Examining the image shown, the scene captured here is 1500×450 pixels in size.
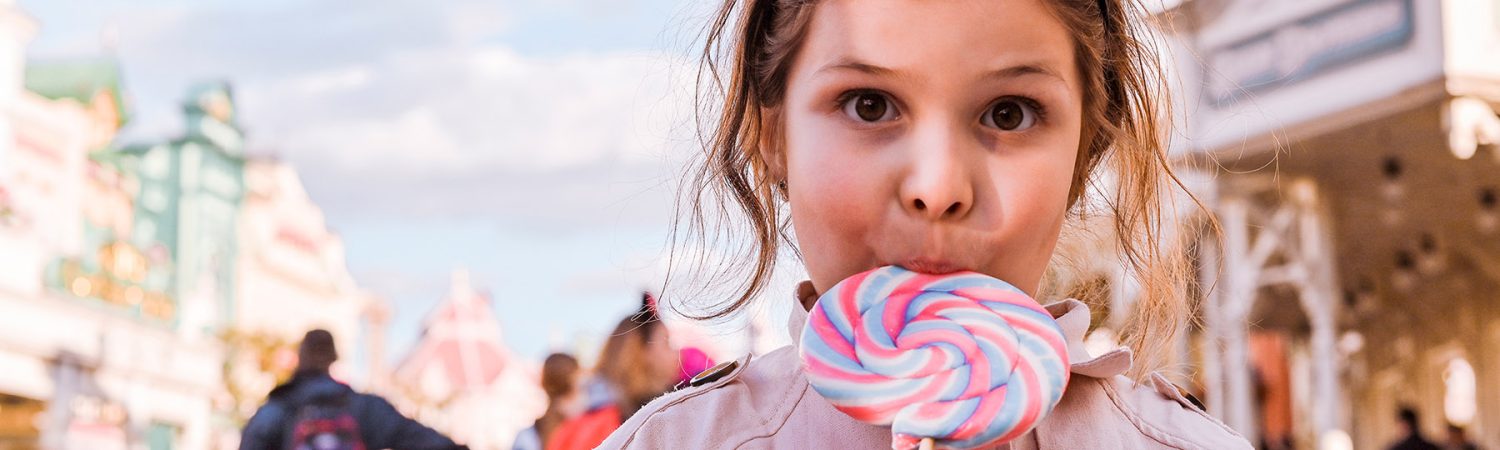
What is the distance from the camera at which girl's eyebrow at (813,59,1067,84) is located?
4.10 feet

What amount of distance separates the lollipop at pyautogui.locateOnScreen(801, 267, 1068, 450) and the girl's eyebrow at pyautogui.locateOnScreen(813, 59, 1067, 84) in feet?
0.52

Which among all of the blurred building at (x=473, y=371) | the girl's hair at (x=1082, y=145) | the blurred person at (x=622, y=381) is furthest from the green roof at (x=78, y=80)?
the blurred building at (x=473, y=371)

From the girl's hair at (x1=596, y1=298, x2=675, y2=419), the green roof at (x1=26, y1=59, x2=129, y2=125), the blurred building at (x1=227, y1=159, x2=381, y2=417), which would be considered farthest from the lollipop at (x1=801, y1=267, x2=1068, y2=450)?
the blurred building at (x1=227, y1=159, x2=381, y2=417)

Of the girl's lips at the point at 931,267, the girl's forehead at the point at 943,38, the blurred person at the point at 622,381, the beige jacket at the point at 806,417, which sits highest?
the blurred person at the point at 622,381

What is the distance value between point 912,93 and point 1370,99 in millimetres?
8717

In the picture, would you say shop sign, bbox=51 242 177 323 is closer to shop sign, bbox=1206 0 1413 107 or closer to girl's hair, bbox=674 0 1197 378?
shop sign, bbox=1206 0 1413 107

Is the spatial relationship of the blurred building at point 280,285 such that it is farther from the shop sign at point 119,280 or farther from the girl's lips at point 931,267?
the girl's lips at point 931,267

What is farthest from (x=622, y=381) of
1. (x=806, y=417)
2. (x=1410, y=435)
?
(x=1410, y=435)

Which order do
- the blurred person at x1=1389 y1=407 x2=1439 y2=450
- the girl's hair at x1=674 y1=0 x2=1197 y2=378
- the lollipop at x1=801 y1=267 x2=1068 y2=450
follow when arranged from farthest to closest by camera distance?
the blurred person at x1=1389 y1=407 x2=1439 y2=450 < the girl's hair at x1=674 y1=0 x2=1197 y2=378 < the lollipop at x1=801 y1=267 x2=1068 y2=450

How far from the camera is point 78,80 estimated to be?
21.8 meters

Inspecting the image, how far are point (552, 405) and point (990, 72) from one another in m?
5.01

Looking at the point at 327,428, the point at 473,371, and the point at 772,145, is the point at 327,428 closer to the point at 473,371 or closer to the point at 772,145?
the point at 772,145

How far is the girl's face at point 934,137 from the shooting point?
1.24 m

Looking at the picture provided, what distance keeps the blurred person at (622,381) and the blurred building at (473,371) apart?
46024 millimetres
